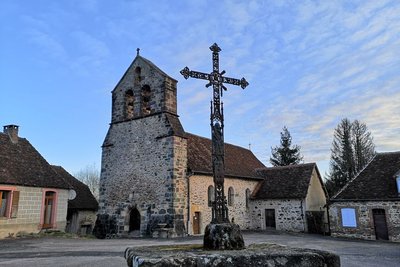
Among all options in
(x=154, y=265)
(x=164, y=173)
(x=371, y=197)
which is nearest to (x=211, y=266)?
(x=154, y=265)

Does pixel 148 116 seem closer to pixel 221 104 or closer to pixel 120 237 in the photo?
pixel 120 237

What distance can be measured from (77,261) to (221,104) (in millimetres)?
6692

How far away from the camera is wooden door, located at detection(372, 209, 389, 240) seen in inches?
773

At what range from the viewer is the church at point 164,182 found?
1934cm

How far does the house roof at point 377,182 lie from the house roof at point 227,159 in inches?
285

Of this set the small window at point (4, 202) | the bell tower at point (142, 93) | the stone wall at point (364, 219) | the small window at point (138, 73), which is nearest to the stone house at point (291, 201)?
the stone wall at point (364, 219)

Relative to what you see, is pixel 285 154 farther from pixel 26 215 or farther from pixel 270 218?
pixel 26 215

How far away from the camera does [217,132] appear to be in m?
7.18

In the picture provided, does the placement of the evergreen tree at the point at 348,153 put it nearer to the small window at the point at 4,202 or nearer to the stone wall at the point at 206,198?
the stone wall at the point at 206,198

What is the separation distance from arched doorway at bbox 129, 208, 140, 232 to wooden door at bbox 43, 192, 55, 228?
4.74m

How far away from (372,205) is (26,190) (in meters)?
20.1

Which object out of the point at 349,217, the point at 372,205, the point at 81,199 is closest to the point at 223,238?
the point at 372,205

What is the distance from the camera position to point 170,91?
20594 millimetres

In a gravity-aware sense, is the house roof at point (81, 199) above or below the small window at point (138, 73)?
below
